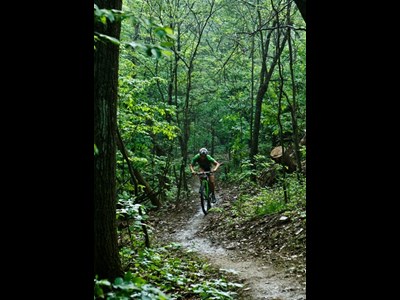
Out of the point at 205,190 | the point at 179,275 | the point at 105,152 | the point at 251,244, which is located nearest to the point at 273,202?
the point at 251,244

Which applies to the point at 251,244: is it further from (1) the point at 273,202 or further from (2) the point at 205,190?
(2) the point at 205,190

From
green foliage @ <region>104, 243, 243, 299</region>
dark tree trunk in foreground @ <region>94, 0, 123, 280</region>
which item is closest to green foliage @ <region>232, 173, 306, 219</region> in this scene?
green foliage @ <region>104, 243, 243, 299</region>

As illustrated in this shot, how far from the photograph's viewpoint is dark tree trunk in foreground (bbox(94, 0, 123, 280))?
429cm

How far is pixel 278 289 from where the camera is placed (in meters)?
5.92

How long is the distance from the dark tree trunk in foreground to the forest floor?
2.16 m

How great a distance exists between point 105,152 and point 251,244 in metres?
5.39

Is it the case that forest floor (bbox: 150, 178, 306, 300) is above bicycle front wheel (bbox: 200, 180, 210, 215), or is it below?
below

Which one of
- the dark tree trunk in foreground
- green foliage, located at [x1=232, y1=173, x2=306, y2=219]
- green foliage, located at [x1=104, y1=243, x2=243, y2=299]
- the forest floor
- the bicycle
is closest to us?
the dark tree trunk in foreground

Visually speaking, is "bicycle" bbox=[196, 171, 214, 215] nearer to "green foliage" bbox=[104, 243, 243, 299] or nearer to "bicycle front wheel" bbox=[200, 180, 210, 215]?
"bicycle front wheel" bbox=[200, 180, 210, 215]

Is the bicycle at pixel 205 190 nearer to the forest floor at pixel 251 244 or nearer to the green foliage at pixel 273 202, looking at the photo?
the forest floor at pixel 251 244

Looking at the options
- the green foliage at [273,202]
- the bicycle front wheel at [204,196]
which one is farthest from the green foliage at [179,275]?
the bicycle front wheel at [204,196]

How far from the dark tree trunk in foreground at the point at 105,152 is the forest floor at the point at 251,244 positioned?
216 centimetres
